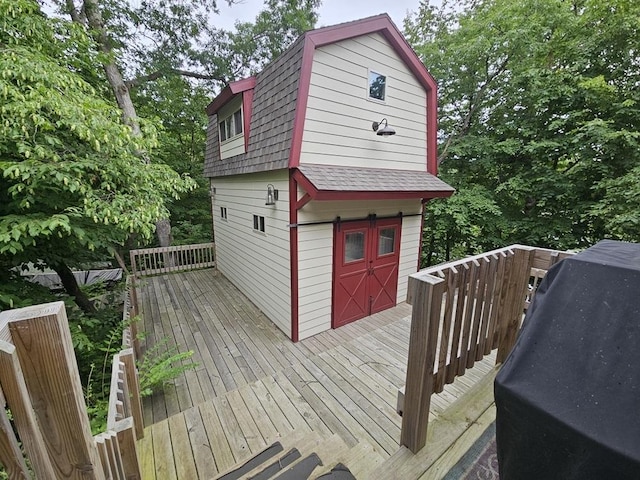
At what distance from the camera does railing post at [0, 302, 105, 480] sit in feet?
2.08

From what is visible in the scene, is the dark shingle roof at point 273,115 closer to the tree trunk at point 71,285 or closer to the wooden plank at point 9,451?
the tree trunk at point 71,285

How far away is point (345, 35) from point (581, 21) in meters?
5.90

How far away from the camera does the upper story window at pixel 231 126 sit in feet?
18.6

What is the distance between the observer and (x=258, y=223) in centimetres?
520

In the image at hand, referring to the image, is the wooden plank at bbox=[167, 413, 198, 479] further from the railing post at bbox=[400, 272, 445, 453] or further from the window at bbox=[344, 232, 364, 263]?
the window at bbox=[344, 232, 364, 263]

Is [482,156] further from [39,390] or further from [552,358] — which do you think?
[39,390]

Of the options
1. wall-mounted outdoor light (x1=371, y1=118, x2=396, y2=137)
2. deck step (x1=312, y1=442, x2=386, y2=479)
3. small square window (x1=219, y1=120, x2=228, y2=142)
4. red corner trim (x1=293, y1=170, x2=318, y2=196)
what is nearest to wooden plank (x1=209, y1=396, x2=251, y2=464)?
deck step (x1=312, y1=442, x2=386, y2=479)

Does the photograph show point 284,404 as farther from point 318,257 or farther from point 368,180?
point 368,180

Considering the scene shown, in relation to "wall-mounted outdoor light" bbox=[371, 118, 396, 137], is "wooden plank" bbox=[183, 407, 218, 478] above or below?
below

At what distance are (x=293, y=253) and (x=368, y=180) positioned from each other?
5.40ft

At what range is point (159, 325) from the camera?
481 centimetres

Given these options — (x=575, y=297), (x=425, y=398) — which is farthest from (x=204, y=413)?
(x=575, y=297)

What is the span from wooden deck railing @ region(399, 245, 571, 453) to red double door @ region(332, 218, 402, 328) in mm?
2526

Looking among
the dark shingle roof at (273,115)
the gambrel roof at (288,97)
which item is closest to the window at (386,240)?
the gambrel roof at (288,97)
